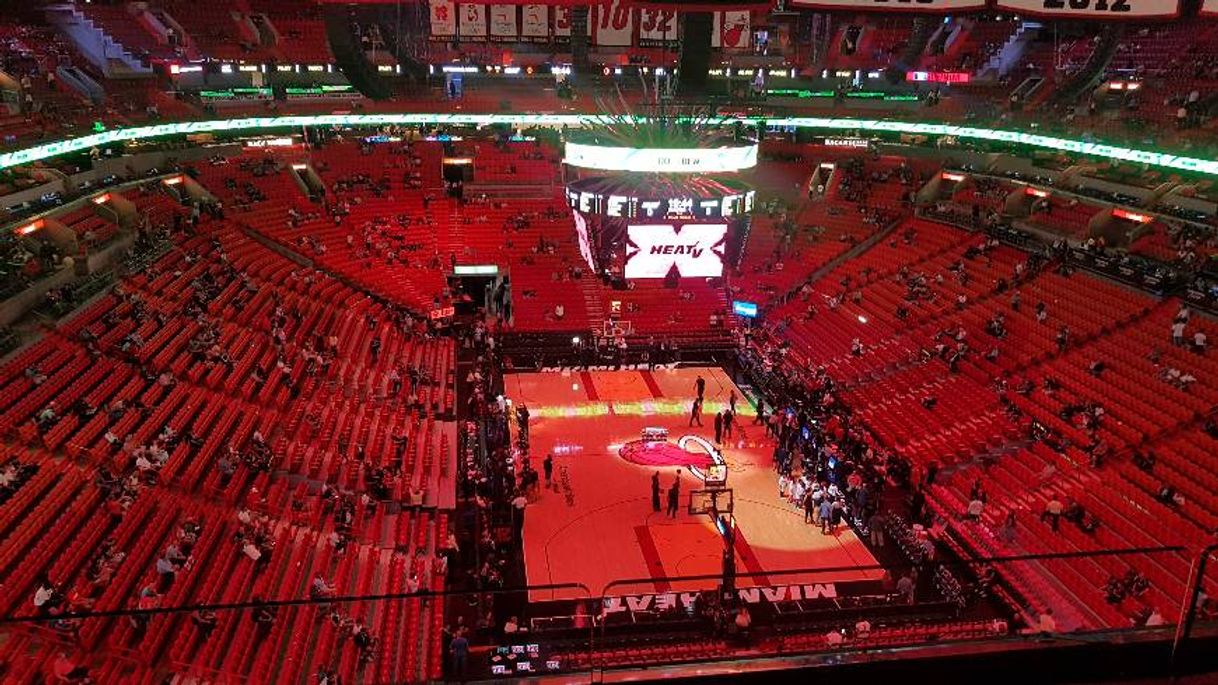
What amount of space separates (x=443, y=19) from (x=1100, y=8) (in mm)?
33195

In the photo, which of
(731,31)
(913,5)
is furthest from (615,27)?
(913,5)

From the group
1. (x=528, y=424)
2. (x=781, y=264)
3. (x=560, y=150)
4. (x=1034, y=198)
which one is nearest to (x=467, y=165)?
(x=560, y=150)

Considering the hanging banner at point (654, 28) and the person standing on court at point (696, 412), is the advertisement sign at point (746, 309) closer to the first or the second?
the person standing on court at point (696, 412)

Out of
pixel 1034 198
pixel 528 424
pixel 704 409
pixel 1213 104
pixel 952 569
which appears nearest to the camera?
pixel 952 569

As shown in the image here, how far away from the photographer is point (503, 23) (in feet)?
130

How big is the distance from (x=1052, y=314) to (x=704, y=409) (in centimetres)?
1018

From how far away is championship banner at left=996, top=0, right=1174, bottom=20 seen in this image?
9969 millimetres

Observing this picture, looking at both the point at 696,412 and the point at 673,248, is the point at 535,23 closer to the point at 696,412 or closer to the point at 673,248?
the point at 696,412

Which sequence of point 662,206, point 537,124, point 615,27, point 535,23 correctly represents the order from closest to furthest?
point 662,206
point 615,27
point 535,23
point 537,124

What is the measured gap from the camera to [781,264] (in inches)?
1371

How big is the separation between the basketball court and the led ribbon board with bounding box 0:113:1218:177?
8672mm

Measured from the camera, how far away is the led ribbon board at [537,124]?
24.9 metres

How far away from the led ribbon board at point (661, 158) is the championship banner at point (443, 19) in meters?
23.7

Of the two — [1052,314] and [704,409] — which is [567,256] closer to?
[704,409]
